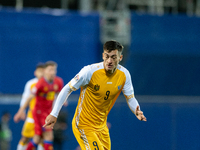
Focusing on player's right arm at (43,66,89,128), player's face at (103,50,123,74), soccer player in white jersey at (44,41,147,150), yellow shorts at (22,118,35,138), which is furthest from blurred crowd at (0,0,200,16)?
player's right arm at (43,66,89,128)

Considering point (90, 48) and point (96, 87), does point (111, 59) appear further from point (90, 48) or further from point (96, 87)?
point (90, 48)

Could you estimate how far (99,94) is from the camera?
5066mm

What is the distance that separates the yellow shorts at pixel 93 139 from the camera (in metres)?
5.06

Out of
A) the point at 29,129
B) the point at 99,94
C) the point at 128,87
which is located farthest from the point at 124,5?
the point at 99,94

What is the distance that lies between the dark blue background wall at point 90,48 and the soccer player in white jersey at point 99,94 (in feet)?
22.5

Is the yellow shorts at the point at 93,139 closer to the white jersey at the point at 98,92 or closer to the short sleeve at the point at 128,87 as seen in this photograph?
the white jersey at the point at 98,92

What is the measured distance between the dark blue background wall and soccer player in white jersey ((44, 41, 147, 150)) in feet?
22.5

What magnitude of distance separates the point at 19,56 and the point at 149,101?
4.61 metres

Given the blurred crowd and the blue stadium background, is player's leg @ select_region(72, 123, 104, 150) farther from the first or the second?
the blurred crowd

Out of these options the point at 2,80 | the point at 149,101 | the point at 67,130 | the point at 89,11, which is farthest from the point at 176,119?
the point at 2,80

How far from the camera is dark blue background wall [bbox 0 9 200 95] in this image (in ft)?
38.0

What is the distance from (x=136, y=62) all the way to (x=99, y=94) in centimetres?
752

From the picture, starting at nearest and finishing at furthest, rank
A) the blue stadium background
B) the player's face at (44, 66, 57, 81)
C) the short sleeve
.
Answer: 1. the short sleeve
2. the player's face at (44, 66, 57, 81)
3. the blue stadium background

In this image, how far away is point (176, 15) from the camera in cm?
1279
